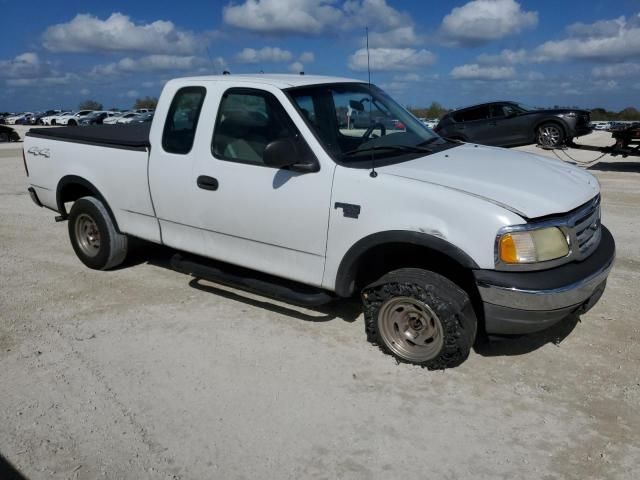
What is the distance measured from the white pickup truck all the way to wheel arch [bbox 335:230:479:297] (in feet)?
0.03

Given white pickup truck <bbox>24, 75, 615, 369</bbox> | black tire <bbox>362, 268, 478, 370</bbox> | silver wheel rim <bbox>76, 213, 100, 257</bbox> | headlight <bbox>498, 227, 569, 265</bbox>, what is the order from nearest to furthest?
1. headlight <bbox>498, 227, 569, 265</bbox>
2. white pickup truck <bbox>24, 75, 615, 369</bbox>
3. black tire <bbox>362, 268, 478, 370</bbox>
4. silver wheel rim <bbox>76, 213, 100, 257</bbox>

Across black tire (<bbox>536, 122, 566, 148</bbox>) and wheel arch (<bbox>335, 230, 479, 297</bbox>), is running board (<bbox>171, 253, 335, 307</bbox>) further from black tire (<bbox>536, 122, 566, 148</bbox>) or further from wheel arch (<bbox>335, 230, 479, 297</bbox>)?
black tire (<bbox>536, 122, 566, 148</bbox>)

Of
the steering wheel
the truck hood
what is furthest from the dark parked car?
the steering wheel

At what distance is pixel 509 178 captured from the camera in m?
3.79

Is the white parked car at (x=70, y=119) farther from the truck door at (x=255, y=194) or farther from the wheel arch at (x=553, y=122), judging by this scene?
the truck door at (x=255, y=194)

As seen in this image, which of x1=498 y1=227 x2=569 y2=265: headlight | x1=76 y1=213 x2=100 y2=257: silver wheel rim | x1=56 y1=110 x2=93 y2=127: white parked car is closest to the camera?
x1=498 y1=227 x2=569 y2=265: headlight

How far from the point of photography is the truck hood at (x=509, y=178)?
11.5ft

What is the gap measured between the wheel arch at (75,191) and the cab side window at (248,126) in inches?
65.7

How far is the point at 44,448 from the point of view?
313 centimetres

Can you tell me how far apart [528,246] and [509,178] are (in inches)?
23.8

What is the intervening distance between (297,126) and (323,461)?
90.6 inches

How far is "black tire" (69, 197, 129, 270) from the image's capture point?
5641mm

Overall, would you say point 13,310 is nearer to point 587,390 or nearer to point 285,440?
point 285,440

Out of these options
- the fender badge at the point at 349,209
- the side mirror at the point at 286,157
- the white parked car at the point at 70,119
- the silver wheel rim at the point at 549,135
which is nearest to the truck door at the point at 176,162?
the side mirror at the point at 286,157
